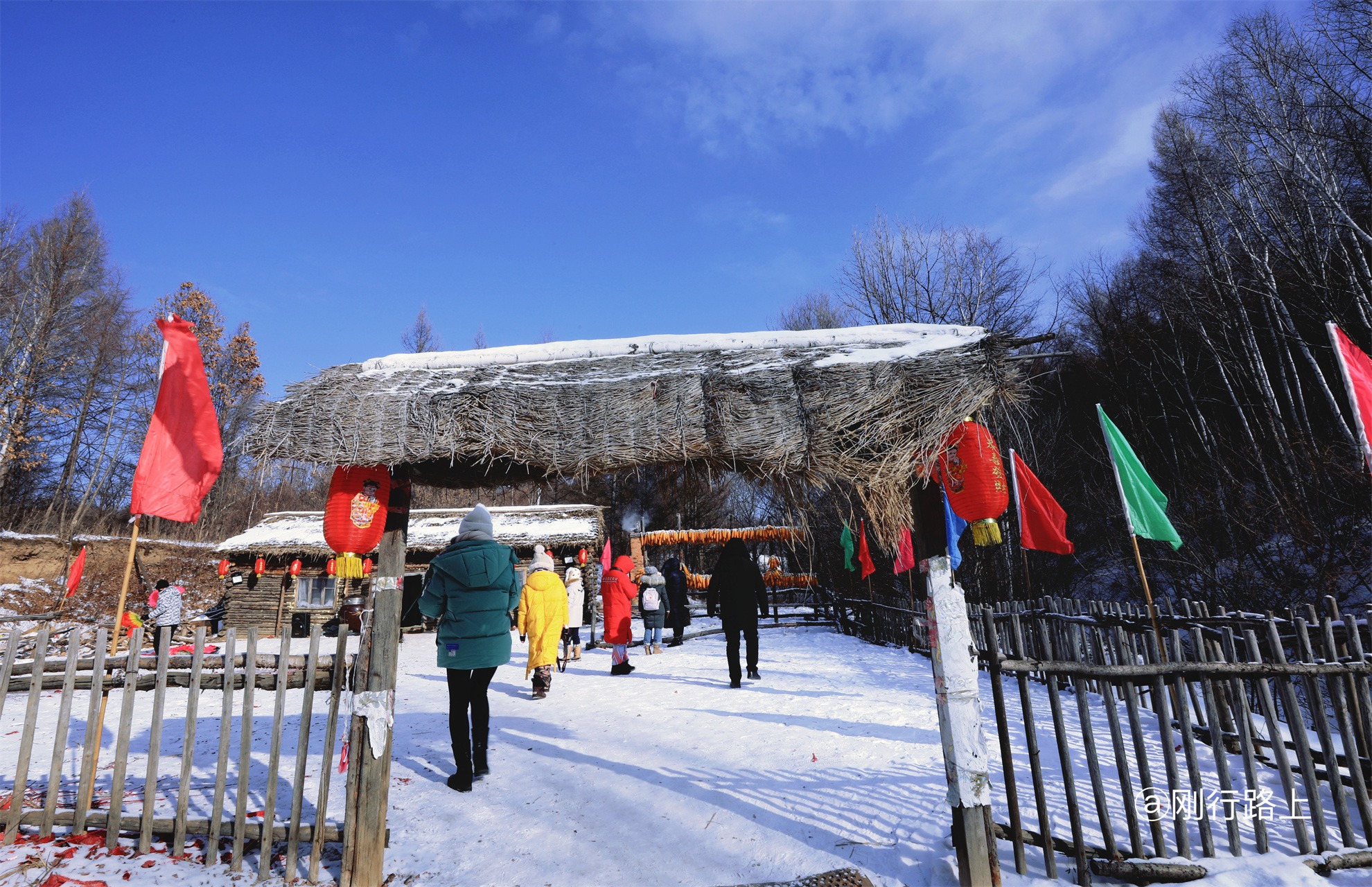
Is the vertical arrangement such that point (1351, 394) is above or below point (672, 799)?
above

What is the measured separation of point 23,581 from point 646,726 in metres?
23.4

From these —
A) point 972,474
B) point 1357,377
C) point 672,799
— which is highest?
point 1357,377

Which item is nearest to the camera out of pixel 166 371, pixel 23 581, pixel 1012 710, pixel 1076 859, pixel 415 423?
pixel 1076 859

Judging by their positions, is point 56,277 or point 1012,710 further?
point 56,277

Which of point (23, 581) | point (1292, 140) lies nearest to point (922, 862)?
point (1292, 140)

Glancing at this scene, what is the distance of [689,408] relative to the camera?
156 inches

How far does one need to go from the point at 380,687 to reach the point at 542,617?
4.10 m

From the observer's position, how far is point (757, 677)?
9.38 metres

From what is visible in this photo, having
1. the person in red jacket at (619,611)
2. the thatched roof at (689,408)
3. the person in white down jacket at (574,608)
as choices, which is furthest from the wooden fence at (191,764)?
the person in white down jacket at (574,608)

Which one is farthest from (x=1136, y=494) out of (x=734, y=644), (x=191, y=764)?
(x=191, y=764)

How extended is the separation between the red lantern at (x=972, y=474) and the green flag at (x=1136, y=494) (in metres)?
4.01

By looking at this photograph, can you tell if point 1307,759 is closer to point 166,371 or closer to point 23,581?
point 166,371

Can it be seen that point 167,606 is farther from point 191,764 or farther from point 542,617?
point 191,764

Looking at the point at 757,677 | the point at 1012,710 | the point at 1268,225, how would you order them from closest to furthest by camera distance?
the point at 1012,710 < the point at 757,677 < the point at 1268,225
